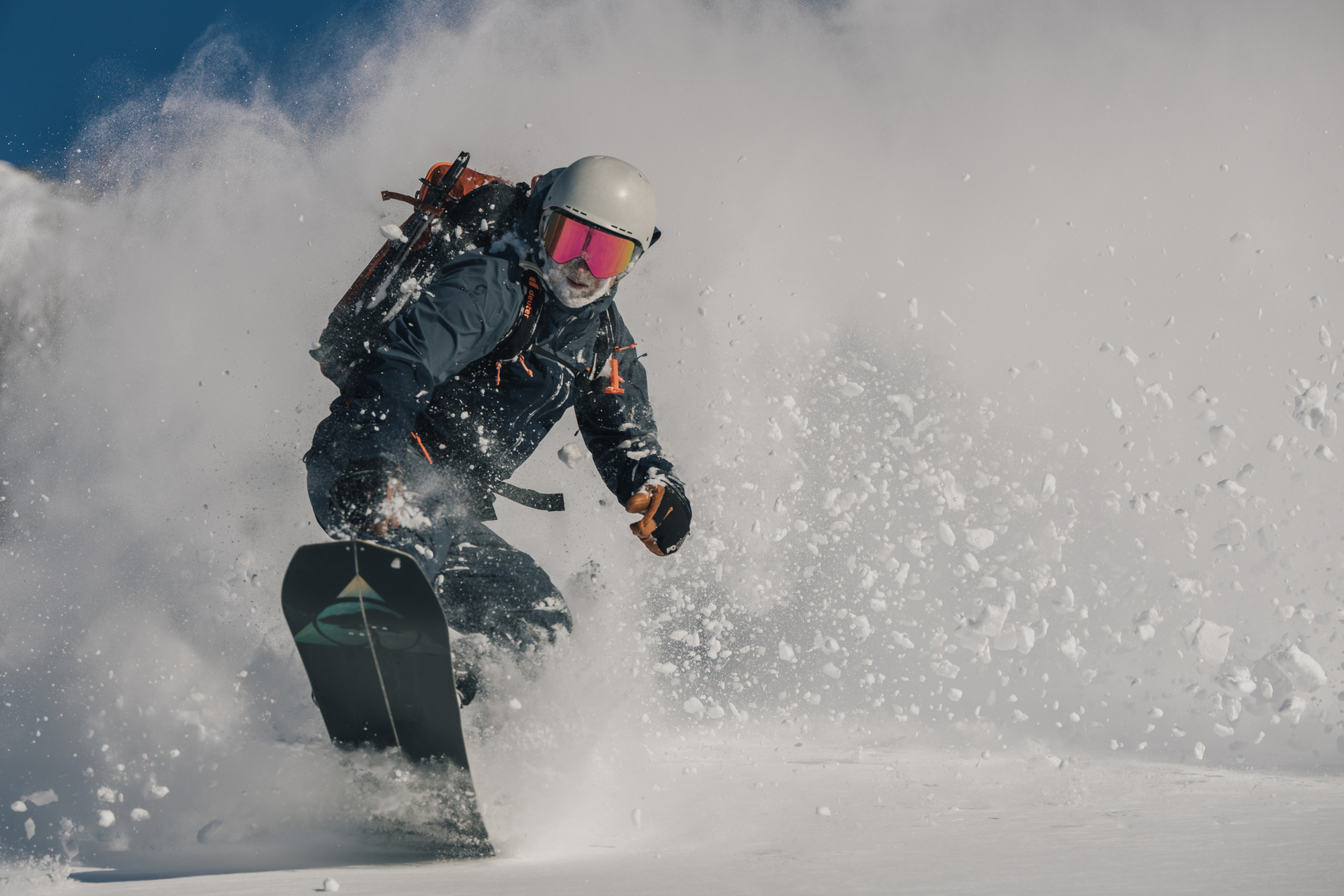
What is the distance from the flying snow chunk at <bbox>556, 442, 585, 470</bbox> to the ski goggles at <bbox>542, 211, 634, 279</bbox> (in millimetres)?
768

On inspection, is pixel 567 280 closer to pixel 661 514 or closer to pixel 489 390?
pixel 489 390

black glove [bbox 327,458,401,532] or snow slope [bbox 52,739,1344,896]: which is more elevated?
black glove [bbox 327,458,401,532]

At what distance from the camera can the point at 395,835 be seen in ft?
9.13

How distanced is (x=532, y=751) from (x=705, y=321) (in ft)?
18.6

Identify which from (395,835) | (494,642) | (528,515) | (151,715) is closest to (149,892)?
(395,835)

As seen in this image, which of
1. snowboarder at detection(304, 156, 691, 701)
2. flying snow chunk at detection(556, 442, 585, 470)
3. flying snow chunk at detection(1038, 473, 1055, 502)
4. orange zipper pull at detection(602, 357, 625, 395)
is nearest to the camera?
snowboarder at detection(304, 156, 691, 701)

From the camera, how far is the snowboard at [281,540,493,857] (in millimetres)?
2539

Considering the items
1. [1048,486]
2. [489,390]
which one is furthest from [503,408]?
[1048,486]

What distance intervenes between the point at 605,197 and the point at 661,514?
1.30 metres

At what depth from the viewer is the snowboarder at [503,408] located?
8.77ft

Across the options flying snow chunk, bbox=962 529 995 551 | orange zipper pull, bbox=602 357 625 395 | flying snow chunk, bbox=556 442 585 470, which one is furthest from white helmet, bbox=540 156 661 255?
flying snow chunk, bbox=962 529 995 551

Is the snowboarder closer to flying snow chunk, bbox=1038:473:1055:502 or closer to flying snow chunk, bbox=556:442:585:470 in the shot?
flying snow chunk, bbox=556:442:585:470

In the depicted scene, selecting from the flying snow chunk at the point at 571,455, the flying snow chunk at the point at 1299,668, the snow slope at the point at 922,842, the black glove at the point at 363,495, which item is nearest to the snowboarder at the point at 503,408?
the black glove at the point at 363,495

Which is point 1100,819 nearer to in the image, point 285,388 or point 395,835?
point 395,835
